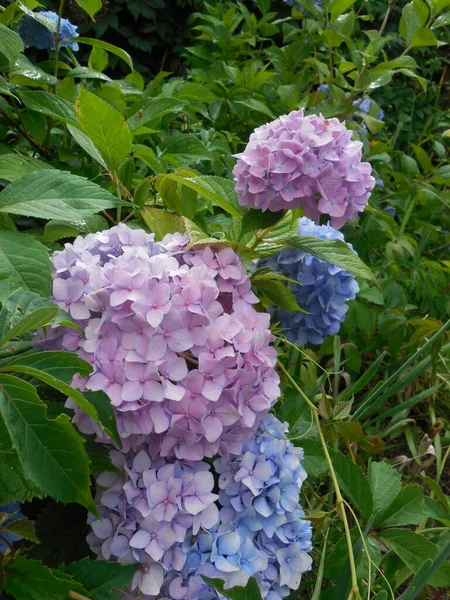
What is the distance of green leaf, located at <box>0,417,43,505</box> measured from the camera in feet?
2.13

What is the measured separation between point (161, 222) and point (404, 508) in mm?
531

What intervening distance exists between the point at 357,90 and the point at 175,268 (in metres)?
1.37

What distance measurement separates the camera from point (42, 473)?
0.58 metres

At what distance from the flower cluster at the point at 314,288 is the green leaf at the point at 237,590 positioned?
520 millimetres

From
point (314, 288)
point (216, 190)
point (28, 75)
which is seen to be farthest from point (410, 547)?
point (28, 75)

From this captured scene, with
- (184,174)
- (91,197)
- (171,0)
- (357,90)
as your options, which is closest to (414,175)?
(357,90)

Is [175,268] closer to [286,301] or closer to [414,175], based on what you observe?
[286,301]

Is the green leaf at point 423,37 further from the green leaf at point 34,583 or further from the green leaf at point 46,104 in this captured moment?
the green leaf at point 34,583

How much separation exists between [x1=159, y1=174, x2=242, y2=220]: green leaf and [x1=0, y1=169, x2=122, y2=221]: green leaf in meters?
0.10

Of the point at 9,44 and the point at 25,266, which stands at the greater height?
the point at 9,44

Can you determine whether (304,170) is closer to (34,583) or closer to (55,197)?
(55,197)

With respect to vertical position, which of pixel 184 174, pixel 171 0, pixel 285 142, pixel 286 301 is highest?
pixel 285 142

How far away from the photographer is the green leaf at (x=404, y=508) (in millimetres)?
890

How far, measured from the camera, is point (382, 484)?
37.9 inches
